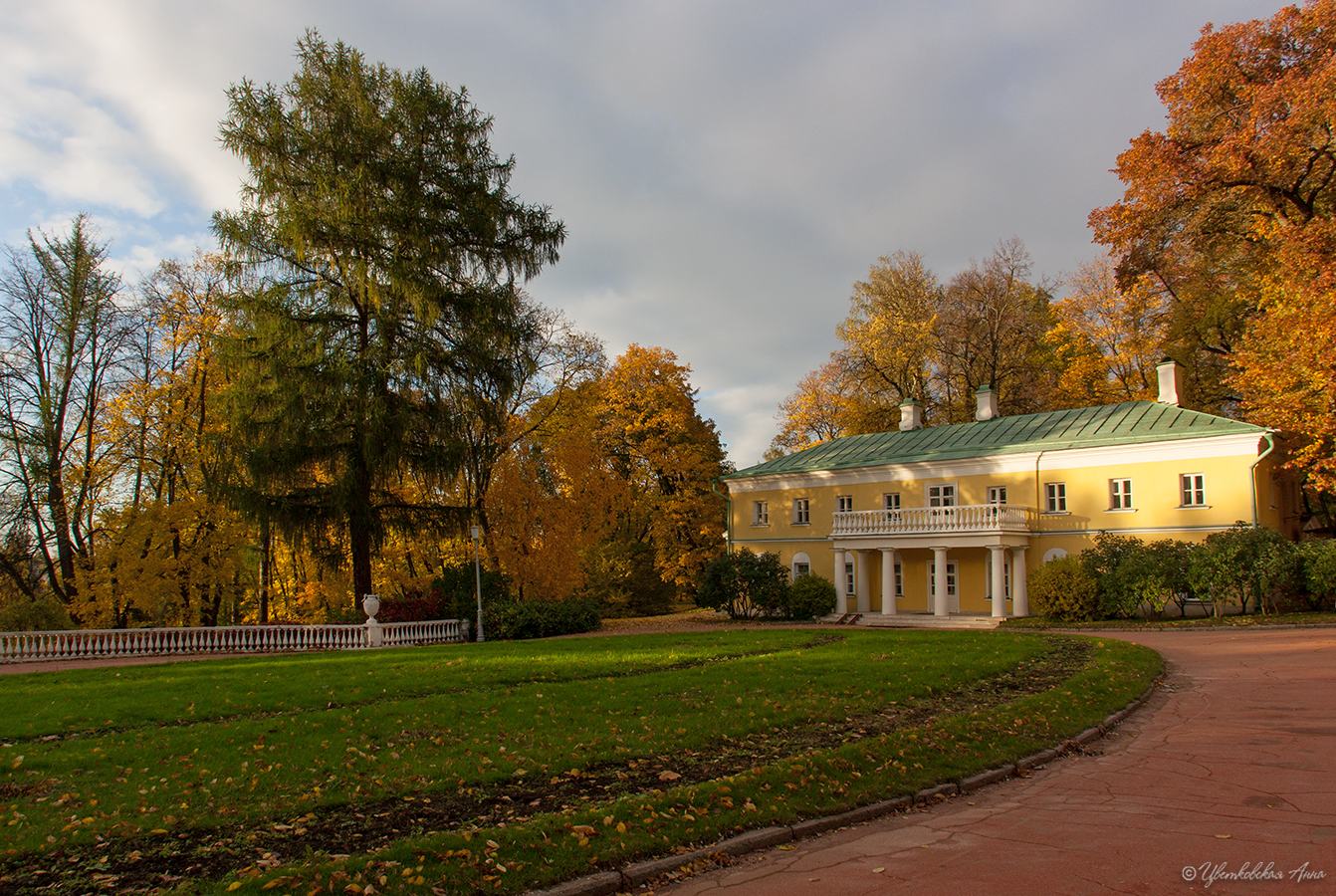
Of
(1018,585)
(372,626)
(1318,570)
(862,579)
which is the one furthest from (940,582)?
(372,626)

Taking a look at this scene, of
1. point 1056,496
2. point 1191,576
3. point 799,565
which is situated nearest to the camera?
point 1191,576

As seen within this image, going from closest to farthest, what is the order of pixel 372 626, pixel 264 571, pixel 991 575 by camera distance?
pixel 372 626, pixel 264 571, pixel 991 575

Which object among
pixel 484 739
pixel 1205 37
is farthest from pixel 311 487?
pixel 1205 37

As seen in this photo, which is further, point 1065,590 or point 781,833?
point 1065,590

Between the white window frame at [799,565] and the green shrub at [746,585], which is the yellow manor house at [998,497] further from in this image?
the green shrub at [746,585]

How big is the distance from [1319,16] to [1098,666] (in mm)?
23491

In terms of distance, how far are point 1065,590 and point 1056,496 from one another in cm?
472

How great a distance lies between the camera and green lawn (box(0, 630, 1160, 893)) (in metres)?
4.97

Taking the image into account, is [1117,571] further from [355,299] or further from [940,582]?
[355,299]

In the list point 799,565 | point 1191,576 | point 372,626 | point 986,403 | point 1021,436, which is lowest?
point 372,626

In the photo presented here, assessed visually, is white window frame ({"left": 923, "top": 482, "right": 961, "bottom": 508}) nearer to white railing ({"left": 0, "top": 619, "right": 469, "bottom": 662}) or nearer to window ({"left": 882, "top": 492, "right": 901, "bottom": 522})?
window ({"left": 882, "top": 492, "right": 901, "bottom": 522})

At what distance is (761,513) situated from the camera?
35875mm

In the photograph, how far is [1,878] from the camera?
4.59 metres

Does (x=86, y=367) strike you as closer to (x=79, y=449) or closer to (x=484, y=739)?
(x=79, y=449)
